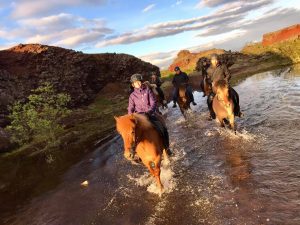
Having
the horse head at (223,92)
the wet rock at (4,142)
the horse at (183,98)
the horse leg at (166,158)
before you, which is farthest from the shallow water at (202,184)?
the wet rock at (4,142)

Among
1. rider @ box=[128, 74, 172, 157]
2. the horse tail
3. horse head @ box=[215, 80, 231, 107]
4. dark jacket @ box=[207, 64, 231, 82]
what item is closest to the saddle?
rider @ box=[128, 74, 172, 157]

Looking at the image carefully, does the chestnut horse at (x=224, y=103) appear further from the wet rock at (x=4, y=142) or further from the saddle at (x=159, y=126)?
the wet rock at (x=4, y=142)

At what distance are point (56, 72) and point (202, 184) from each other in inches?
1048

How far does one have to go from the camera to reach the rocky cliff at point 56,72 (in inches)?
1150

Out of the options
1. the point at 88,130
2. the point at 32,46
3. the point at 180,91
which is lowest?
the point at 88,130

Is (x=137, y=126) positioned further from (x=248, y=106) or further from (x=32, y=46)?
(x=32, y=46)

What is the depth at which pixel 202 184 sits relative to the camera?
29.3 ft

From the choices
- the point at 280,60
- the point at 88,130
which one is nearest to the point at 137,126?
the point at 88,130

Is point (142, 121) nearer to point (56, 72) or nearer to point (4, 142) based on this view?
point (4, 142)

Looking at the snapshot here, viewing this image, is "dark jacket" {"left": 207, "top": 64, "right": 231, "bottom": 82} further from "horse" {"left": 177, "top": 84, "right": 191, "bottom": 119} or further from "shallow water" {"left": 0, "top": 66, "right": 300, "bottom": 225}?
"horse" {"left": 177, "top": 84, "right": 191, "bottom": 119}

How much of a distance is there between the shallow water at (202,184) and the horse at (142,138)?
1.05 metres

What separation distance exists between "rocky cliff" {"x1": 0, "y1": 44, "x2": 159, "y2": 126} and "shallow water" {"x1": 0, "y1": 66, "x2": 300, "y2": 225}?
643 inches

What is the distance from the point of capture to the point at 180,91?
18.4 metres

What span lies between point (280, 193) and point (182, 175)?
10.7 feet
